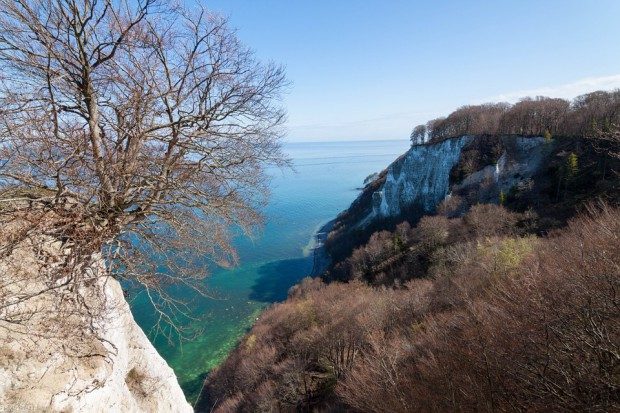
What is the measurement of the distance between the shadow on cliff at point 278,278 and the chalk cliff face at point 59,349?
37678 millimetres

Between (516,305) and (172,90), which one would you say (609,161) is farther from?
(172,90)

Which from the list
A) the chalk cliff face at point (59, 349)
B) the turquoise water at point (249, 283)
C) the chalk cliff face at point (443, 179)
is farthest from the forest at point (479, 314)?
the chalk cliff face at point (59, 349)

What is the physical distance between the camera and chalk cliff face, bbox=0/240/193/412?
3.82 metres

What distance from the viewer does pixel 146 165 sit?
4855 mm

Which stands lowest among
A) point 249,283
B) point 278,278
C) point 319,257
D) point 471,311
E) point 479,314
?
point 319,257

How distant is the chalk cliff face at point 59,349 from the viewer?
382 centimetres

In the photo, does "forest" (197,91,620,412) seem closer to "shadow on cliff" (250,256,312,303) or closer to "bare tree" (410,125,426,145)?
"shadow on cliff" (250,256,312,303)

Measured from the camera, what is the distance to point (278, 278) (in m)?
47.1

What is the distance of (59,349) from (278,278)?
4383cm

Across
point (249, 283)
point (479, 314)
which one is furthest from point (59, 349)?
point (249, 283)

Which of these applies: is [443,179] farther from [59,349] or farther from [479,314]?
[59,349]

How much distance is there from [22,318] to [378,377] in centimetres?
1130

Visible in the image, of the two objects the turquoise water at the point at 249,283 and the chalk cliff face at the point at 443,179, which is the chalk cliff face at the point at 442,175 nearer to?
the chalk cliff face at the point at 443,179

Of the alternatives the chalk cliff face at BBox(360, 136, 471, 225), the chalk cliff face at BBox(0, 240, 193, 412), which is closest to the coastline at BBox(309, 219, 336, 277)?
the chalk cliff face at BBox(360, 136, 471, 225)
